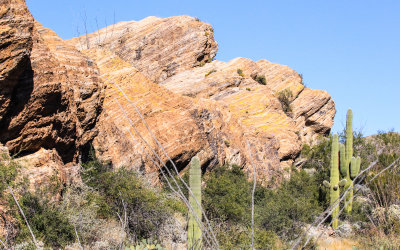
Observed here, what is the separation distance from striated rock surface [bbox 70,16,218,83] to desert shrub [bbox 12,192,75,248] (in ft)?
89.6

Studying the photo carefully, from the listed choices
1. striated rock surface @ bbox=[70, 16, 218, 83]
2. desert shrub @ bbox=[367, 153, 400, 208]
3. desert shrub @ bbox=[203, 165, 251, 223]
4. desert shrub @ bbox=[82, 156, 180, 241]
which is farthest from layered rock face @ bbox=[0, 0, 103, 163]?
striated rock surface @ bbox=[70, 16, 218, 83]

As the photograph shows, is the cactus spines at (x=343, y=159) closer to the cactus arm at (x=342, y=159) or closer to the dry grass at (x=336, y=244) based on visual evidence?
the cactus arm at (x=342, y=159)

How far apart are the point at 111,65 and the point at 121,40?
22.6 metres

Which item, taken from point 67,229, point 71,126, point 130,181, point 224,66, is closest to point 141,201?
point 130,181

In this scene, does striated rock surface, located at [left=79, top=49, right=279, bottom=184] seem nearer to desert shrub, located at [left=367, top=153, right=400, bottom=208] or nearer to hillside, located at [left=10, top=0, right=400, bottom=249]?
hillside, located at [left=10, top=0, right=400, bottom=249]

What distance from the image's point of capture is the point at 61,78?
42.4 ft

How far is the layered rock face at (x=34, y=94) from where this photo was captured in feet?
35.4

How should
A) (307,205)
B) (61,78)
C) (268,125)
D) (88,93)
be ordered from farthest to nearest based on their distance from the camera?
(268,125) → (307,205) → (88,93) → (61,78)

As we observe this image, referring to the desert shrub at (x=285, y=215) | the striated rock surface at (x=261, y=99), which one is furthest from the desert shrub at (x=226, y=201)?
the striated rock surface at (x=261, y=99)

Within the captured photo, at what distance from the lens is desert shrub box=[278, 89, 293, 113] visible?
37344 mm

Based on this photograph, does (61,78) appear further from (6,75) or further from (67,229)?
(67,229)

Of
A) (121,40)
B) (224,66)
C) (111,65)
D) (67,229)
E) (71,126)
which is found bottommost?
(67,229)

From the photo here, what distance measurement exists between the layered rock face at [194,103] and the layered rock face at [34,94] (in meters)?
1.54

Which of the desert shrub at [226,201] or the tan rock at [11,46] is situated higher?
the tan rock at [11,46]
